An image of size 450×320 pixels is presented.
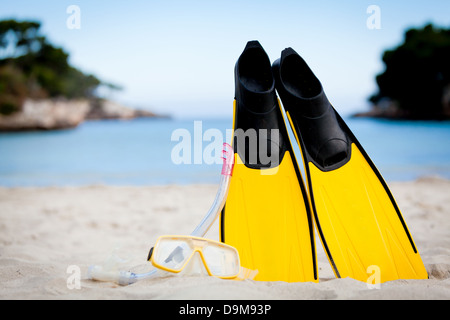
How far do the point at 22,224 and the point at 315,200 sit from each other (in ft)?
7.96

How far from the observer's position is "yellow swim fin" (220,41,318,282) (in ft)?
5.56

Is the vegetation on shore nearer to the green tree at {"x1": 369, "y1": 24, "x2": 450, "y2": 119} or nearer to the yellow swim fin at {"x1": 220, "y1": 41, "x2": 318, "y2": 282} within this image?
the green tree at {"x1": 369, "y1": 24, "x2": 450, "y2": 119}

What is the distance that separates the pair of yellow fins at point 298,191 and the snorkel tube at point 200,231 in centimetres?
8

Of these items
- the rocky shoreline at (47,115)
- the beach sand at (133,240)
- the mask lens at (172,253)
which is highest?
the rocky shoreline at (47,115)

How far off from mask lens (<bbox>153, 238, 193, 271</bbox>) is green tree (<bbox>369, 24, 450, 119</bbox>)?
29.5 meters

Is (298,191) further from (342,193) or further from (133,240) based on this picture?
(133,240)

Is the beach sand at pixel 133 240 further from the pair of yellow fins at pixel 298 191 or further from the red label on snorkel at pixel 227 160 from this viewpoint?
the red label on snorkel at pixel 227 160

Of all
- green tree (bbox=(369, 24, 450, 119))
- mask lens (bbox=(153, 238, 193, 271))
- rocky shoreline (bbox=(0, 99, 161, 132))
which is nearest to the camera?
mask lens (bbox=(153, 238, 193, 271))

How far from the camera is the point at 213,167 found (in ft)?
24.3

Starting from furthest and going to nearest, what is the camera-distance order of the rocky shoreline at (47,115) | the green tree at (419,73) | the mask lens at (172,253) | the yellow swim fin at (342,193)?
1. the green tree at (419,73)
2. the rocky shoreline at (47,115)
3. the yellow swim fin at (342,193)
4. the mask lens at (172,253)

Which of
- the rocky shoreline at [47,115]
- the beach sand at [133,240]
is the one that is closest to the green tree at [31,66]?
the rocky shoreline at [47,115]

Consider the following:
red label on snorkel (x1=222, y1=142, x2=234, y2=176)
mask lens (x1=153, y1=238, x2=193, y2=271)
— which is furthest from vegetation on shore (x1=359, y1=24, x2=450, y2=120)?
mask lens (x1=153, y1=238, x2=193, y2=271)

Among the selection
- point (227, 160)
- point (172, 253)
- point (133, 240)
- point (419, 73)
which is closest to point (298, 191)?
point (227, 160)

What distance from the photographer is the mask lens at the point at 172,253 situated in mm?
1389
